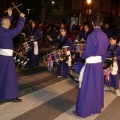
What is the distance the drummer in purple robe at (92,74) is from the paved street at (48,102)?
28 cm

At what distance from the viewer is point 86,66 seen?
5.09 metres

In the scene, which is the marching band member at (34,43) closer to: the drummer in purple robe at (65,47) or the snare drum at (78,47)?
the drummer in purple robe at (65,47)

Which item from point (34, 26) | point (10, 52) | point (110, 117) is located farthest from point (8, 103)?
point (34, 26)

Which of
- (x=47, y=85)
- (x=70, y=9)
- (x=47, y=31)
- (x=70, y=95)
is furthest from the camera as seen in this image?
(x=70, y=9)

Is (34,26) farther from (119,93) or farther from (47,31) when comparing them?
(47,31)

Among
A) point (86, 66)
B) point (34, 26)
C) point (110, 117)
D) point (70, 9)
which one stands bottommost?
point (110, 117)

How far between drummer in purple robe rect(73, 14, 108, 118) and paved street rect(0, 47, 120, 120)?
28 cm

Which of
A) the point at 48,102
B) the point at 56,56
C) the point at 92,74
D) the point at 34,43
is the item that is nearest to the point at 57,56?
the point at 56,56

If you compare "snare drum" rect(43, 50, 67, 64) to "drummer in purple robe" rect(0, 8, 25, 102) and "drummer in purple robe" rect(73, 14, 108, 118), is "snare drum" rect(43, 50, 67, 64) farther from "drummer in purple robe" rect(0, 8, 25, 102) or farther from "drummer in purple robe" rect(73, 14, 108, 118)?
"drummer in purple robe" rect(73, 14, 108, 118)

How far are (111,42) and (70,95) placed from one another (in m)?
1.79

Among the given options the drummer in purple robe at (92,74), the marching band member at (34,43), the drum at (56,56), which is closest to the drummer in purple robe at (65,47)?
the drum at (56,56)

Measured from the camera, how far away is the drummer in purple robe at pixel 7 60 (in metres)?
5.43

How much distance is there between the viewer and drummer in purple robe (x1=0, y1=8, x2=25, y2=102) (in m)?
→ 5.43

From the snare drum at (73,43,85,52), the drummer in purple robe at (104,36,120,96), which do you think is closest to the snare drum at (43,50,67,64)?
the snare drum at (73,43,85,52)
